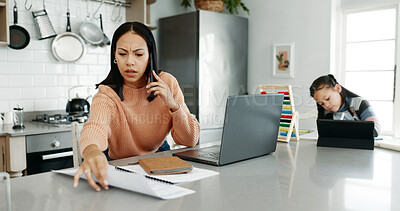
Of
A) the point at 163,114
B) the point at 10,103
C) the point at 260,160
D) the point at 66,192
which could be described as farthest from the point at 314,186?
the point at 10,103

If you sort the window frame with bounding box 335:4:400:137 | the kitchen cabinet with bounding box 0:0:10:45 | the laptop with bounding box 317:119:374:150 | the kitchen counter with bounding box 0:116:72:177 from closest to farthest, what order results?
the laptop with bounding box 317:119:374:150 < the kitchen counter with bounding box 0:116:72:177 < the kitchen cabinet with bounding box 0:0:10:45 < the window frame with bounding box 335:4:400:137

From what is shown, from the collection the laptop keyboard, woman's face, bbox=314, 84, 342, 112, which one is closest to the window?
woman's face, bbox=314, 84, 342, 112

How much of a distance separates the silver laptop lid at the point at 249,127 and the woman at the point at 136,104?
37cm

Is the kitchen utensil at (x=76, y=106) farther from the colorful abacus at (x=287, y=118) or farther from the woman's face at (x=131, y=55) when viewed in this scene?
the colorful abacus at (x=287, y=118)

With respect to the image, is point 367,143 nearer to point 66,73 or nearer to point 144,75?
point 144,75

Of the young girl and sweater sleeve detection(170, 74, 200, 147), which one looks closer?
sweater sleeve detection(170, 74, 200, 147)

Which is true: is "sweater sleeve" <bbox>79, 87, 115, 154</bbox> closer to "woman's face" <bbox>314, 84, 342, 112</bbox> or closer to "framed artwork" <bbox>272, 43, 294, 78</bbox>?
"woman's face" <bbox>314, 84, 342, 112</bbox>

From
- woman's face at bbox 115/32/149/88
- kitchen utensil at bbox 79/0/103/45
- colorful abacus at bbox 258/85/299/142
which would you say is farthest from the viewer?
kitchen utensil at bbox 79/0/103/45

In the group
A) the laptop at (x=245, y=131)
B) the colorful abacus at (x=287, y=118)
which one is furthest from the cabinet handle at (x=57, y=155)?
the colorful abacus at (x=287, y=118)

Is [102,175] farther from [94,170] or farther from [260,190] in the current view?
[260,190]

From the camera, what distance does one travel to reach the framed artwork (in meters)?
3.90

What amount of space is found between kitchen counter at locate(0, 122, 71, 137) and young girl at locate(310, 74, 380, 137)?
181cm

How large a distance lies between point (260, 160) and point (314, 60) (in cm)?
245

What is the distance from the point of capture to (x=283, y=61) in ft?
12.9
